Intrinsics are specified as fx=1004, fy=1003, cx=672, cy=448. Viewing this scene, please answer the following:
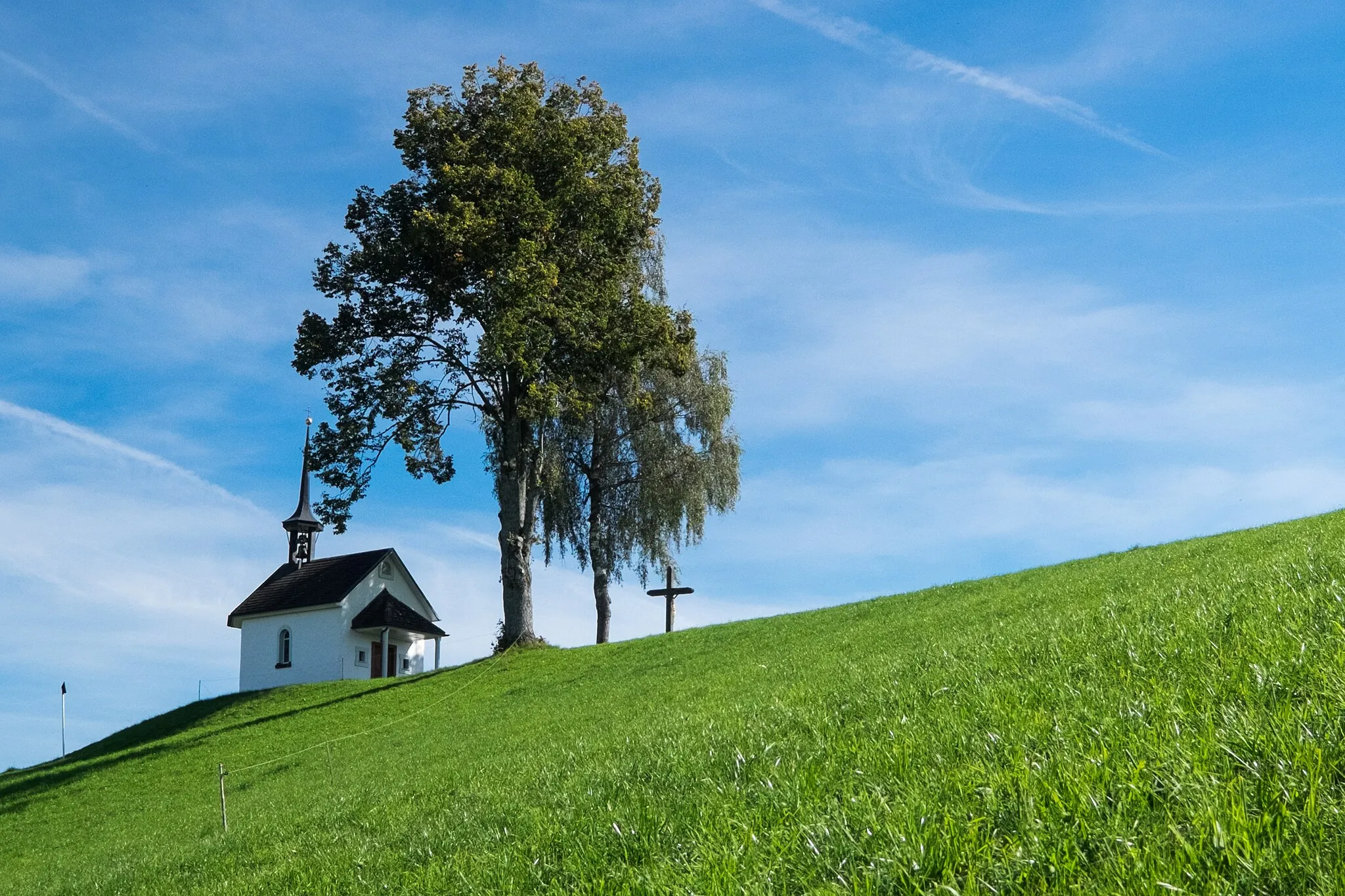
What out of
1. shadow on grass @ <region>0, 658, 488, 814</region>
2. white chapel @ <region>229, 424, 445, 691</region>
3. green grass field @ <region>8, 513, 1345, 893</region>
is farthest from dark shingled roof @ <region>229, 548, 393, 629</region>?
green grass field @ <region>8, 513, 1345, 893</region>

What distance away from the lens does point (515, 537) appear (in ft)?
123

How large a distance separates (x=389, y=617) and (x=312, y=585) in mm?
5641

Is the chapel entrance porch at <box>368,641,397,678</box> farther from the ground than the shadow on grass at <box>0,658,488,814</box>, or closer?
farther from the ground

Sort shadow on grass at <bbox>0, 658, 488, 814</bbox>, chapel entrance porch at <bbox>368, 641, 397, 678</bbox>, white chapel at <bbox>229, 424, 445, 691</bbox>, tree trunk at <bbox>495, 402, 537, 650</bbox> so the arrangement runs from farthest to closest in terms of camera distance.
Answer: chapel entrance porch at <bbox>368, 641, 397, 678</bbox>, white chapel at <bbox>229, 424, 445, 691</bbox>, tree trunk at <bbox>495, 402, 537, 650</bbox>, shadow on grass at <bbox>0, 658, 488, 814</bbox>

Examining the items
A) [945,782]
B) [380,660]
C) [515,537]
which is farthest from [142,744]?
[945,782]

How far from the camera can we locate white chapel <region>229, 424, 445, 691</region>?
56375mm

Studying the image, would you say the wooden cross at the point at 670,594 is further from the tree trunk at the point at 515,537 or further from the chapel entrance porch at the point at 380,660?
the chapel entrance porch at the point at 380,660

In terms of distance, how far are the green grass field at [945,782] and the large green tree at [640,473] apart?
28.4 meters

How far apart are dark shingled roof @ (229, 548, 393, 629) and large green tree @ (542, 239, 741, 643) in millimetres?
16771

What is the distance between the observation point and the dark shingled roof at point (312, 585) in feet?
188

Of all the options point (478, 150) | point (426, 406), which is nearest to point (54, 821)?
point (426, 406)

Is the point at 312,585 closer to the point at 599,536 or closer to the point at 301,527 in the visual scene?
the point at 301,527

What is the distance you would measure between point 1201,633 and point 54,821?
3079 centimetres

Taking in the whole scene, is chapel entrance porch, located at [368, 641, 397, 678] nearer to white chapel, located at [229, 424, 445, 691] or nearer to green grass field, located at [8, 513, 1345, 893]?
white chapel, located at [229, 424, 445, 691]
